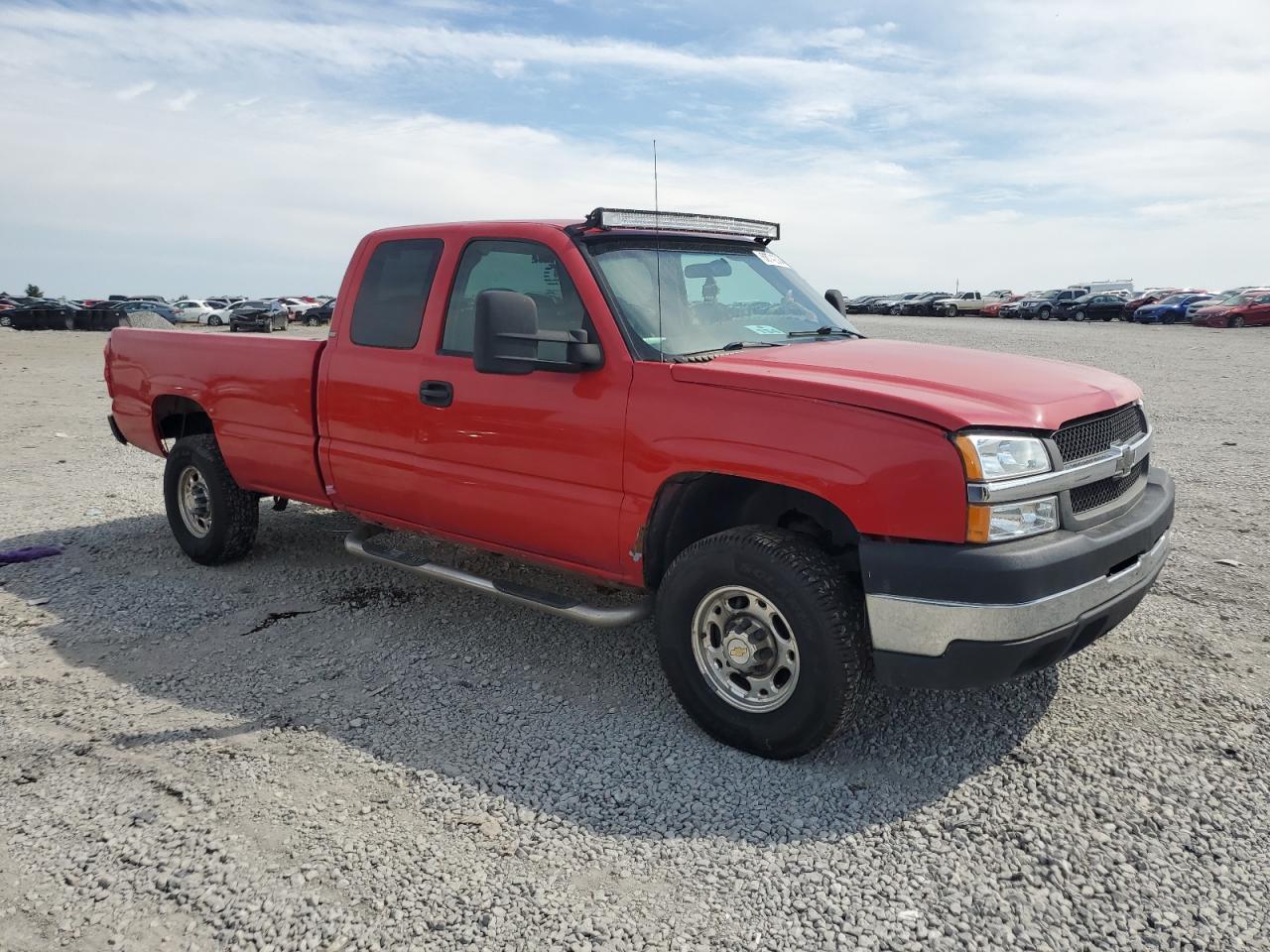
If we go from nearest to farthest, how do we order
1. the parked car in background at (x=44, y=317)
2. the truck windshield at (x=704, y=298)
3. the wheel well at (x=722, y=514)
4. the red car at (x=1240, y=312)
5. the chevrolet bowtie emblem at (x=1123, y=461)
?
the chevrolet bowtie emblem at (x=1123, y=461)
the wheel well at (x=722, y=514)
the truck windshield at (x=704, y=298)
the red car at (x=1240, y=312)
the parked car in background at (x=44, y=317)

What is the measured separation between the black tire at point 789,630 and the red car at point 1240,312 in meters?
40.0

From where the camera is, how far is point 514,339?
3820mm

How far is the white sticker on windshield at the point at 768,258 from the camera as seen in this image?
16.1 ft

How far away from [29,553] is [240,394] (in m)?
1.98

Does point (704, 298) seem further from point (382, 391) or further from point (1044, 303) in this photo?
point (1044, 303)

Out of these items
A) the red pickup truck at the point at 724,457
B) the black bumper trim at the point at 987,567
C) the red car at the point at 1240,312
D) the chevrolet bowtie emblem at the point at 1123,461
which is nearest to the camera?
the black bumper trim at the point at 987,567

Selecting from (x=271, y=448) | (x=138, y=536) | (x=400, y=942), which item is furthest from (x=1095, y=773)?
(x=138, y=536)

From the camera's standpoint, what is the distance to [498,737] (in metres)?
3.84

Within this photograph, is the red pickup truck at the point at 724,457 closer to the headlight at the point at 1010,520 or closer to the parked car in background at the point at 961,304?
the headlight at the point at 1010,520

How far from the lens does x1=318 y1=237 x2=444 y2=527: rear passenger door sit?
4680mm

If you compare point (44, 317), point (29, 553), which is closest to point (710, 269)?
point (29, 553)

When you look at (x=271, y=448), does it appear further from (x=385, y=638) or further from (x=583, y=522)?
(x=583, y=522)

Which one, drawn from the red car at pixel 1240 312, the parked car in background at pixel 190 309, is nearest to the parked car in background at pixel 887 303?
the red car at pixel 1240 312

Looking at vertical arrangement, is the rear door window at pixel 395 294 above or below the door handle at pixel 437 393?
above
